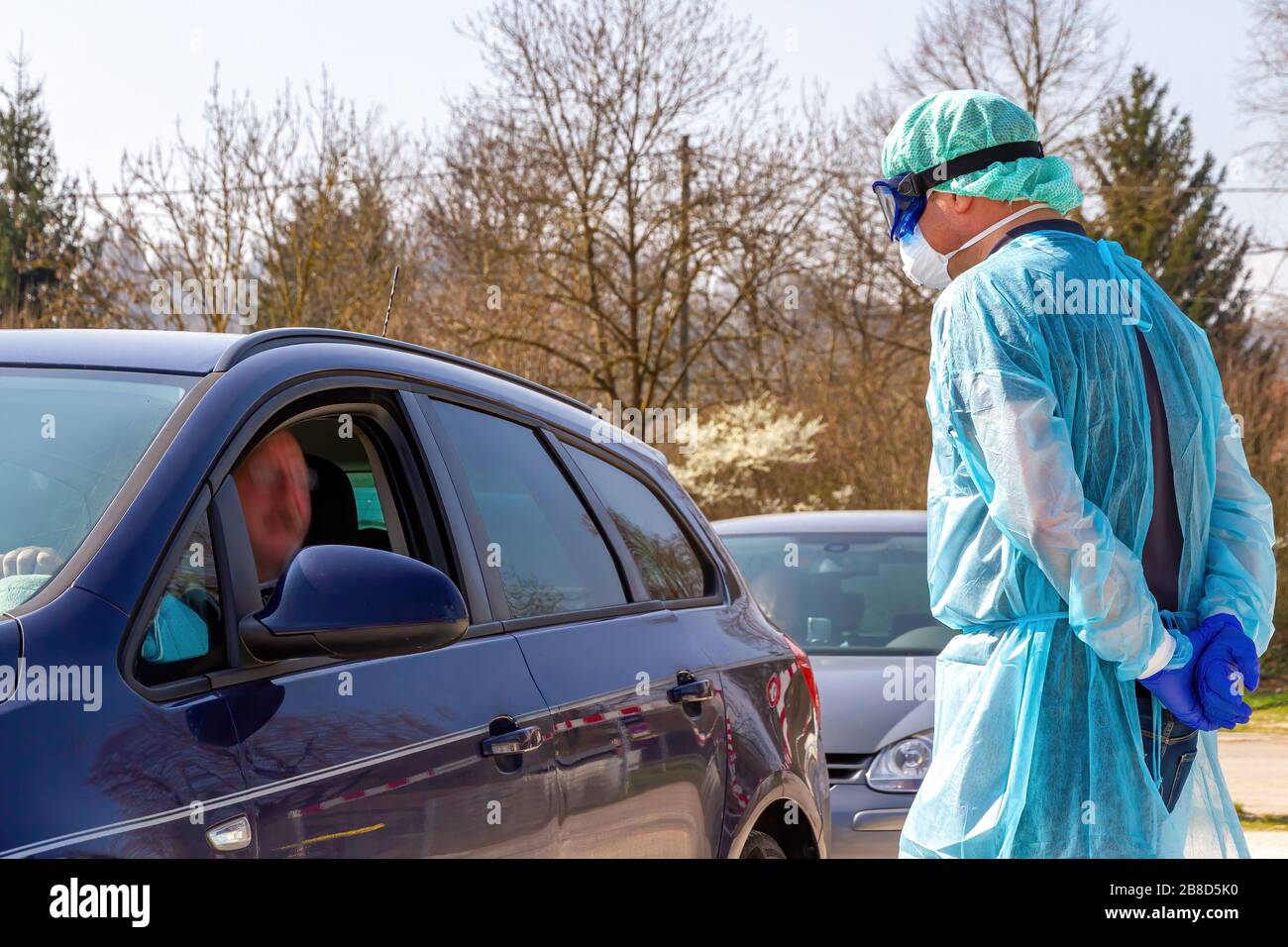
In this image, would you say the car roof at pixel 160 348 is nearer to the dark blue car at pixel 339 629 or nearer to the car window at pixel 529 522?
the dark blue car at pixel 339 629

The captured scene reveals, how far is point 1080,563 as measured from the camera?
2.59 metres

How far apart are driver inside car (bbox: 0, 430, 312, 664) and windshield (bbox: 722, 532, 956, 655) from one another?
4.75m

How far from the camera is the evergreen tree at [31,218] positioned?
2314cm

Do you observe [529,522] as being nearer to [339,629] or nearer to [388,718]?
[388,718]

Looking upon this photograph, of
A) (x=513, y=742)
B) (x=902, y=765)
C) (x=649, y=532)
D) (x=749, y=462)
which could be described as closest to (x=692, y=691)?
(x=649, y=532)

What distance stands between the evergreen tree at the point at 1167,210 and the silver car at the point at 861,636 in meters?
21.5

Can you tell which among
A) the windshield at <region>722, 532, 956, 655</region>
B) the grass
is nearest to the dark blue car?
the windshield at <region>722, 532, 956, 655</region>

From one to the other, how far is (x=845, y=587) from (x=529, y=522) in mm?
4708

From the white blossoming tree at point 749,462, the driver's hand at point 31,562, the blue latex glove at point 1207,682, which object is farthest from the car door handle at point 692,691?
the white blossoming tree at point 749,462

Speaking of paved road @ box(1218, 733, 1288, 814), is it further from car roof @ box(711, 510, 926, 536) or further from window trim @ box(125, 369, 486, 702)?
window trim @ box(125, 369, 486, 702)

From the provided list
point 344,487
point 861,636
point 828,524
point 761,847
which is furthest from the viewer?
point 828,524

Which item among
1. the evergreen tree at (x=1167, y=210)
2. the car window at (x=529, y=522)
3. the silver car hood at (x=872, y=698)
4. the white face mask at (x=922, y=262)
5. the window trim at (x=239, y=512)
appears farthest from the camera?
the evergreen tree at (x=1167, y=210)

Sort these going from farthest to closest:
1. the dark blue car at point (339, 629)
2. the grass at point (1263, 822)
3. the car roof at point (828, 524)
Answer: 1. the grass at point (1263, 822)
2. the car roof at point (828, 524)
3. the dark blue car at point (339, 629)
